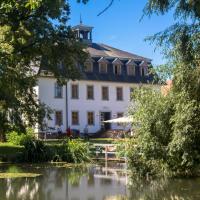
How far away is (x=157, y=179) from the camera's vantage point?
2005 centimetres

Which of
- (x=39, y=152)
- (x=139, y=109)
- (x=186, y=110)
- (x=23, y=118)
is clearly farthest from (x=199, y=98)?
(x=23, y=118)

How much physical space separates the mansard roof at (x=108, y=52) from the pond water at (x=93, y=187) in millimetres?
43333

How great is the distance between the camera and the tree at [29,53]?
28.1m

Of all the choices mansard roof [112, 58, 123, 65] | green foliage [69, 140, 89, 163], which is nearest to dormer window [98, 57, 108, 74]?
mansard roof [112, 58, 123, 65]

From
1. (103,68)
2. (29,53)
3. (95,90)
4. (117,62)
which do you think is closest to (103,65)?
(103,68)

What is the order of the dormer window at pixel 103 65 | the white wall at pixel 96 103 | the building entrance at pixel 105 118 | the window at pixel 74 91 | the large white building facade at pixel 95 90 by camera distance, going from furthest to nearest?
the dormer window at pixel 103 65, the building entrance at pixel 105 118, the window at pixel 74 91, the white wall at pixel 96 103, the large white building facade at pixel 95 90

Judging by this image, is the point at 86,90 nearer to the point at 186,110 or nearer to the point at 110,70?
the point at 110,70

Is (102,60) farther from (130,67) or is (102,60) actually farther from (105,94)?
(130,67)

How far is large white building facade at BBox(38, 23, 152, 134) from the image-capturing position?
199 feet

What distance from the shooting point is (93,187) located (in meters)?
18.4

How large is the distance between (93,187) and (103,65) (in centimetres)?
4816

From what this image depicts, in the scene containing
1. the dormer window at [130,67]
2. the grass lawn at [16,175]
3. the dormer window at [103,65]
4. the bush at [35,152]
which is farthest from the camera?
the dormer window at [130,67]

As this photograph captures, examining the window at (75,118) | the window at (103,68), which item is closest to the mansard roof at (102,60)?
the window at (103,68)

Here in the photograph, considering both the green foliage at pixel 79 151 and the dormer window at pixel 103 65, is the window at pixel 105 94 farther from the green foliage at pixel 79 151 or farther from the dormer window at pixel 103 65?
the green foliage at pixel 79 151
